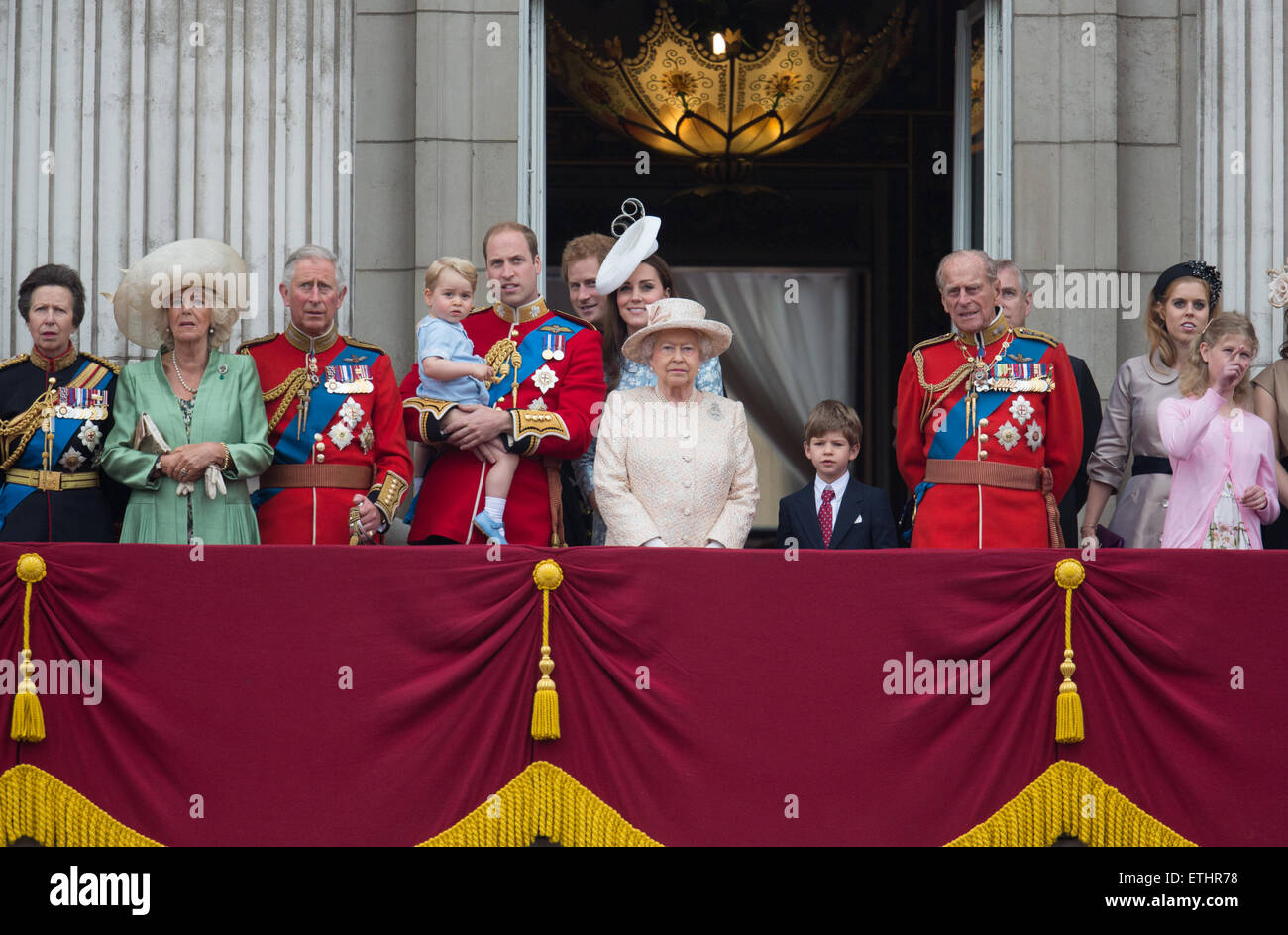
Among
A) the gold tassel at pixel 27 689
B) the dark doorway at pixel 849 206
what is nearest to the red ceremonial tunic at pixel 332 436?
the gold tassel at pixel 27 689

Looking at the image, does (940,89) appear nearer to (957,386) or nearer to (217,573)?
(957,386)

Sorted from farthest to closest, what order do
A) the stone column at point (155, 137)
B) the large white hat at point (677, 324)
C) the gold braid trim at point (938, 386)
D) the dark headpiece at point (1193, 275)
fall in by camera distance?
1. the stone column at point (155, 137)
2. the dark headpiece at point (1193, 275)
3. the gold braid trim at point (938, 386)
4. the large white hat at point (677, 324)

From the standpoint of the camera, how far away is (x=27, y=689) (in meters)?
5.95

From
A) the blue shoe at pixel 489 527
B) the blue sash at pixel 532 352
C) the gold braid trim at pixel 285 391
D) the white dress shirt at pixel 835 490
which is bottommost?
the blue shoe at pixel 489 527

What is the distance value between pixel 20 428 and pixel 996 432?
386 centimetres

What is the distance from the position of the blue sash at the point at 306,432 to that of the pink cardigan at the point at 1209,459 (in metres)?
3.25

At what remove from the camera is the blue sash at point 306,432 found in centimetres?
707

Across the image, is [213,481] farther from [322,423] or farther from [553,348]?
[553,348]

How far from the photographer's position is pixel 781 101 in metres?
12.8

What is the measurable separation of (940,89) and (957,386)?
674 centimetres

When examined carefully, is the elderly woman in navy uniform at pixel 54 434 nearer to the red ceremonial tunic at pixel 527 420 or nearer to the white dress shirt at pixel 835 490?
the red ceremonial tunic at pixel 527 420

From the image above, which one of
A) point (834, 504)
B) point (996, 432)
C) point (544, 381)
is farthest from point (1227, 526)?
point (544, 381)

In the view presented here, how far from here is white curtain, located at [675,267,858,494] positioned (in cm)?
1420

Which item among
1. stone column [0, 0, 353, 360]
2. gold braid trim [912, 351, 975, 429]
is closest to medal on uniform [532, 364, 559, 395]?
gold braid trim [912, 351, 975, 429]
